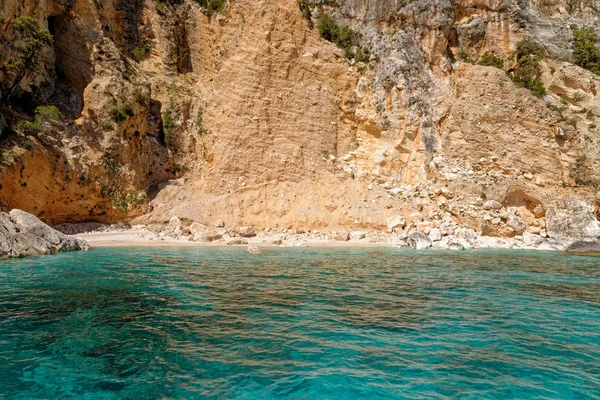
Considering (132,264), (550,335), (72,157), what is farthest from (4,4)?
(550,335)

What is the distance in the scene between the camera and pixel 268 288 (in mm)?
8531

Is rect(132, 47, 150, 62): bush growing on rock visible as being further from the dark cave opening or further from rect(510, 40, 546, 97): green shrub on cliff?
rect(510, 40, 546, 97): green shrub on cliff

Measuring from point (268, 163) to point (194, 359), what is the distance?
68.0 feet

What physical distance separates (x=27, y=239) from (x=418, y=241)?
54.3 feet

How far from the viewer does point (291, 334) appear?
5.41 metres

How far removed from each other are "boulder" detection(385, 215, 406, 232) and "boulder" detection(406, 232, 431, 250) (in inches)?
94.1

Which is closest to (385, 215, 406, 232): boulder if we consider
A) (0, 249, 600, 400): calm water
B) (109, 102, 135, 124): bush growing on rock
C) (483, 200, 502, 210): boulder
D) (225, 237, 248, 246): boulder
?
(483, 200, 502, 210): boulder

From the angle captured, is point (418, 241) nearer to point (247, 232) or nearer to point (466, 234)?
point (466, 234)

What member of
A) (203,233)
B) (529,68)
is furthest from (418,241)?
(529,68)

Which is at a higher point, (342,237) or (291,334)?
(342,237)

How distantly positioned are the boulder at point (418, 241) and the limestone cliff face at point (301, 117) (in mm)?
3204

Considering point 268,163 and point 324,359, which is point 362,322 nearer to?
point 324,359

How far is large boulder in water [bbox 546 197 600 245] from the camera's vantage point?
20.8m

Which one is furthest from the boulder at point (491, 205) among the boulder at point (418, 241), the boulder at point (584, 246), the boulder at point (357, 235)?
the boulder at point (357, 235)
